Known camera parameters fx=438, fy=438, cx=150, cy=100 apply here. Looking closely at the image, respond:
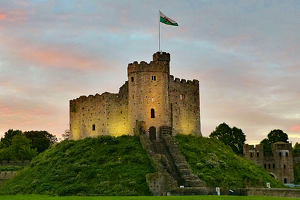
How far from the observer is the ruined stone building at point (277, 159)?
95.9m

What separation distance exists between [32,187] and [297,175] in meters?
63.4

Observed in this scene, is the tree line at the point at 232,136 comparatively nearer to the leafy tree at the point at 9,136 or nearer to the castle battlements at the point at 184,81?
the castle battlements at the point at 184,81

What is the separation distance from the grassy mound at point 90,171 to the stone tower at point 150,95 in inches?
138

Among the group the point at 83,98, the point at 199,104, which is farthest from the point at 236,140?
the point at 83,98

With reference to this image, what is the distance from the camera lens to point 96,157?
187 ft

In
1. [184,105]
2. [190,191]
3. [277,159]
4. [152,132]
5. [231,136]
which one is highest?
[184,105]

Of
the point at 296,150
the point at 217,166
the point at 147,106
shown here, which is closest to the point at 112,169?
the point at 217,166

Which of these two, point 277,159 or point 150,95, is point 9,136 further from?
point 277,159

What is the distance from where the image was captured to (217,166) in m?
55.9

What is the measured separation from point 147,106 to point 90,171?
1515 centimetres

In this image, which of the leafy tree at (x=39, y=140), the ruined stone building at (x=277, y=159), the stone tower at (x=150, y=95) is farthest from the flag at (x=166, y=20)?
the leafy tree at (x=39, y=140)

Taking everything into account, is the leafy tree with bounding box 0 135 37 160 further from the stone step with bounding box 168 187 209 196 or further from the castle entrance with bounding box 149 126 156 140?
the stone step with bounding box 168 187 209 196

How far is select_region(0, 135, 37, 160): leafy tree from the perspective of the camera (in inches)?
3700

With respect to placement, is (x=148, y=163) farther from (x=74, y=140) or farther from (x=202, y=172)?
(x=74, y=140)
